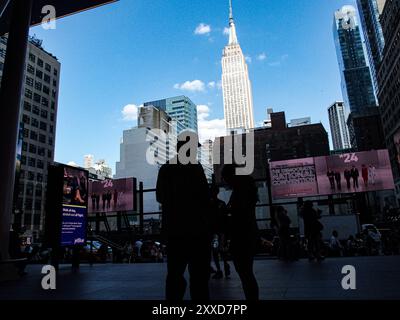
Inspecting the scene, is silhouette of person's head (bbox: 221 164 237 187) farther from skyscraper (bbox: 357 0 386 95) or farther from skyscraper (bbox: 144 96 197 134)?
skyscraper (bbox: 144 96 197 134)

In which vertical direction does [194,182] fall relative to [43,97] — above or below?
below

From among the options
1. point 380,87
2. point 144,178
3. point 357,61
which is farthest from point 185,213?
point 357,61

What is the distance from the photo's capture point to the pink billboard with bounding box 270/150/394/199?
2927 cm

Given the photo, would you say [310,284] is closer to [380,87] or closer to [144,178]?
[144,178]

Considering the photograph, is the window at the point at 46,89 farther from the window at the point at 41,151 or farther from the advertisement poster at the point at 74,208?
the advertisement poster at the point at 74,208

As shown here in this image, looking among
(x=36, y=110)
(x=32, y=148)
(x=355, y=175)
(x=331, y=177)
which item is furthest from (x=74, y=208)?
(x=36, y=110)

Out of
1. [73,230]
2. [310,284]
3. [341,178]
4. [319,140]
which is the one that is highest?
[319,140]

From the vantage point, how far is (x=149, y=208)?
74.2m

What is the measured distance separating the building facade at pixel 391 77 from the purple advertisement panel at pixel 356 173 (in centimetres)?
4162

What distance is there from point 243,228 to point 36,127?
7898cm

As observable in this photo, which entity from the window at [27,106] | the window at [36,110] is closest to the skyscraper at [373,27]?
the window at [36,110]

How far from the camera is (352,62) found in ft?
564

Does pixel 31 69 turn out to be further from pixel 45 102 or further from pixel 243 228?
pixel 243 228
